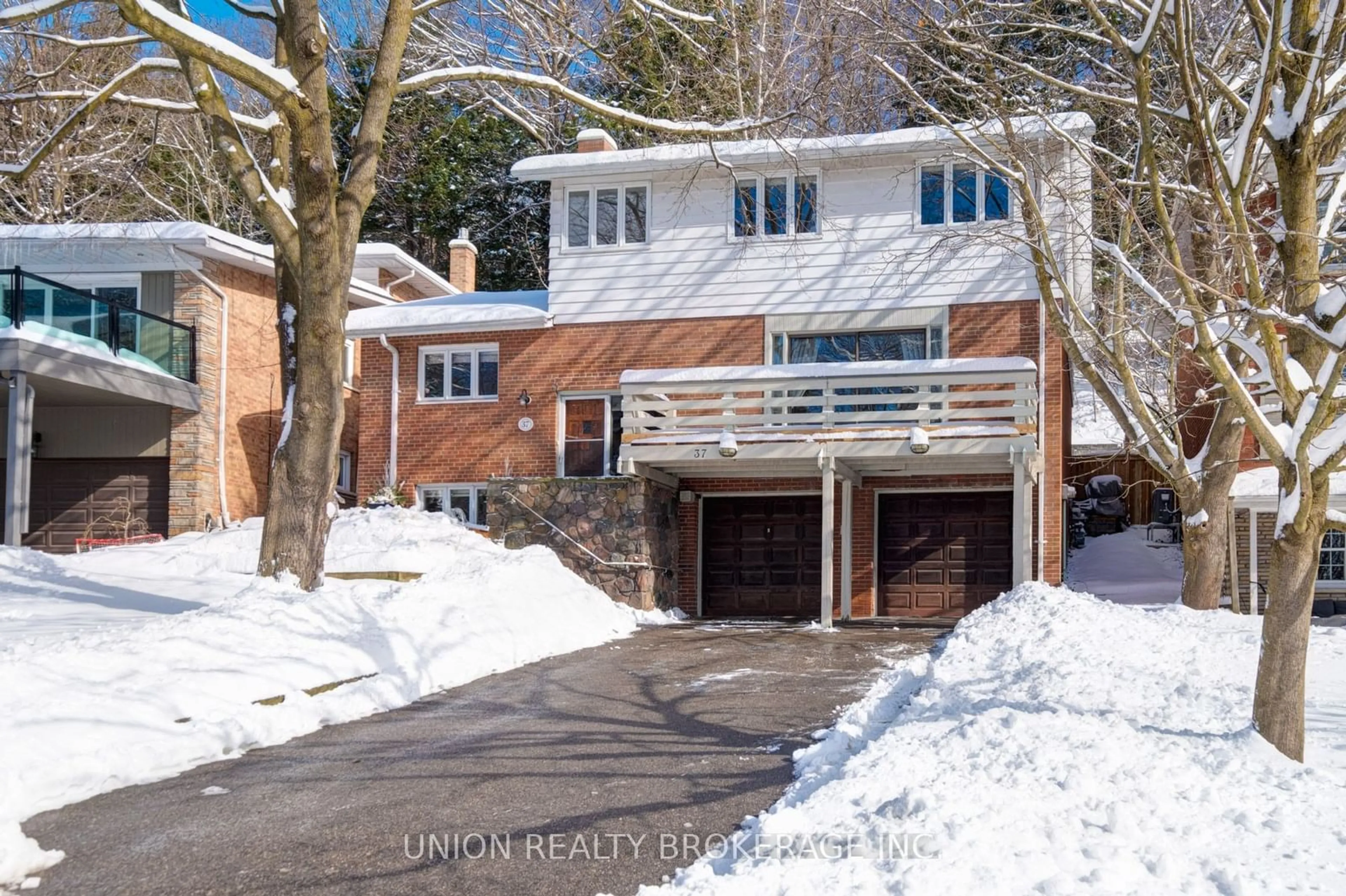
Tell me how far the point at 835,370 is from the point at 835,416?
789 millimetres

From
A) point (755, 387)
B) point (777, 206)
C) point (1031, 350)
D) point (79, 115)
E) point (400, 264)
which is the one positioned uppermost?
point (777, 206)

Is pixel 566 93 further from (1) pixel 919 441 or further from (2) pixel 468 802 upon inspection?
(2) pixel 468 802

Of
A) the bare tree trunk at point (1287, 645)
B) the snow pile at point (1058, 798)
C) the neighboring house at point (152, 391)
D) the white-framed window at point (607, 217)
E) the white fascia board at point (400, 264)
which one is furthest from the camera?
the white fascia board at point (400, 264)

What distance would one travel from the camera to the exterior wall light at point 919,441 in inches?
643

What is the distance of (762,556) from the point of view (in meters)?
20.3

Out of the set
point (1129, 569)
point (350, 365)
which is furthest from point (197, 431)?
Result: point (1129, 569)

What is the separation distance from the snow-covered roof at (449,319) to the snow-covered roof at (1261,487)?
38.5ft

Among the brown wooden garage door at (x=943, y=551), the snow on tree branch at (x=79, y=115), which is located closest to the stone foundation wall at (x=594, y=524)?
the brown wooden garage door at (x=943, y=551)

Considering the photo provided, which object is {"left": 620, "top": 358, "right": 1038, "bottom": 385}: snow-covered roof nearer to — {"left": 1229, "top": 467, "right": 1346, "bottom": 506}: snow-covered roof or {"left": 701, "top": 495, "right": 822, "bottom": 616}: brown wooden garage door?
{"left": 701, "top": 495, "right": 822, "bottom": 616}: brown wooden garage door

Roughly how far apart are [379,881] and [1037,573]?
1510cm

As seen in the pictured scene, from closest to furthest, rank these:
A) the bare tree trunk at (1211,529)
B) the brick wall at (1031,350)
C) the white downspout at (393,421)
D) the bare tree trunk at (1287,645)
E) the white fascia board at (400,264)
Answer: the bare tree trunk at (1287,645) < the bare tree trunk at (1211,529) < the brick wall at (1031,350) < the white downspout at (393,421) < the white fascia board at (400,264)

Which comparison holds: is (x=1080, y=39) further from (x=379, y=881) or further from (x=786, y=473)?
(x=379, y=881)

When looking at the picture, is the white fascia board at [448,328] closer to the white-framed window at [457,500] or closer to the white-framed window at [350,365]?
the white-framed window at [457,500]

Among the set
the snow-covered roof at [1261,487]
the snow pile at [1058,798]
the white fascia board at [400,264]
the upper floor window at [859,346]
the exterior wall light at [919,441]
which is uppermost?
the white fascia board at [400,264]
